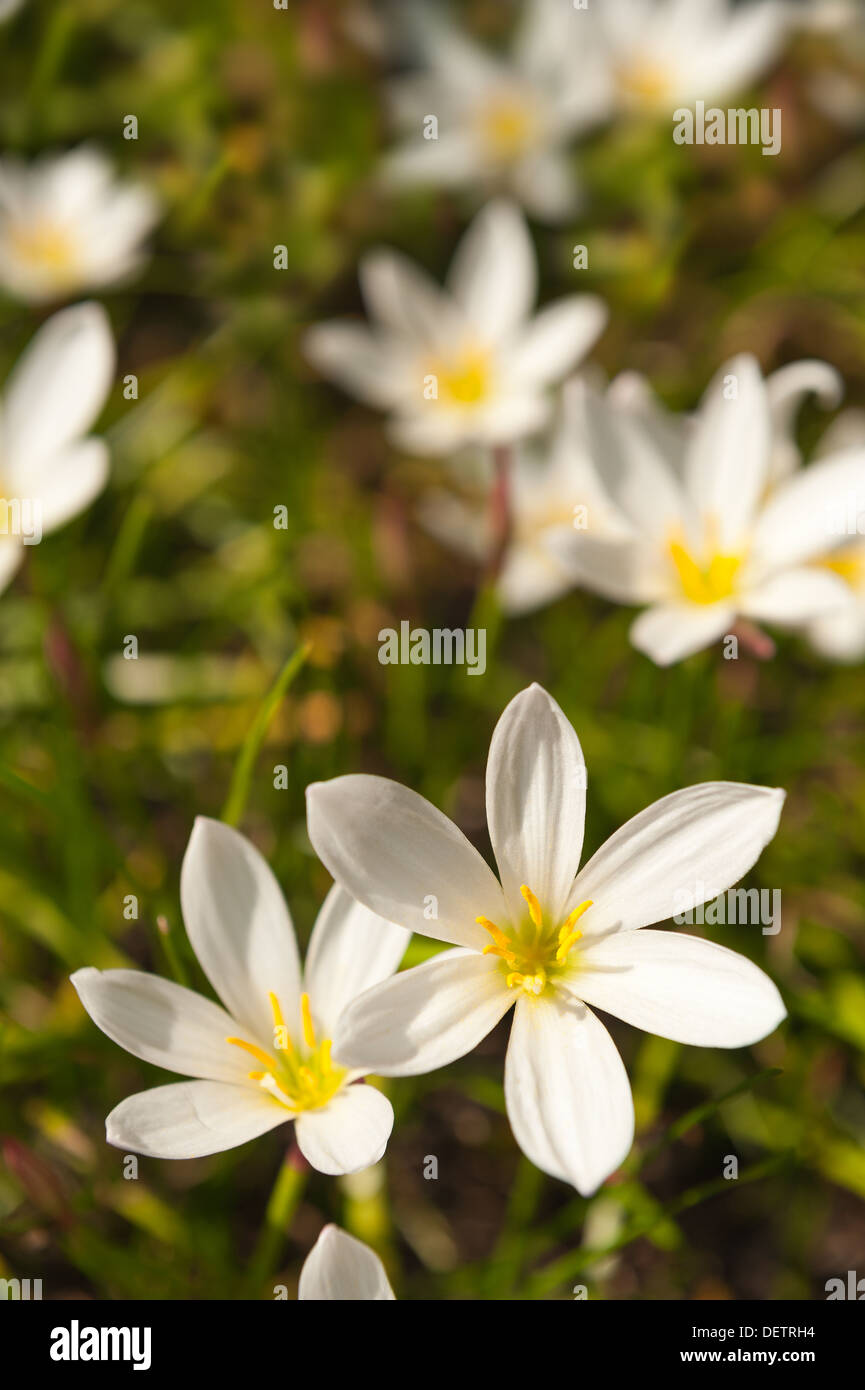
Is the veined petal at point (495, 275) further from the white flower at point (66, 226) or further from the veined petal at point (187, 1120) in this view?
the veined petal at point (187, 1120)

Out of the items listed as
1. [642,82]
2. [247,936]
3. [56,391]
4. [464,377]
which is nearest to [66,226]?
[56,391]

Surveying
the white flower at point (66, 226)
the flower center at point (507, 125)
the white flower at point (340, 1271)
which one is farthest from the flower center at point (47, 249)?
the white flower at point (340, 1271)

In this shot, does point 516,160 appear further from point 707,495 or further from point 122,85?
point 707,495

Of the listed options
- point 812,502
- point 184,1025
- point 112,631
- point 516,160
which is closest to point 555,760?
point 184,1025

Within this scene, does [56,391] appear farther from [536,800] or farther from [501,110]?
[501,110]

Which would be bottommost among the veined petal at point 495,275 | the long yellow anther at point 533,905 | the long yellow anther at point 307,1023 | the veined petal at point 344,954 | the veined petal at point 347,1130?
the veined petal at point 347,1130
